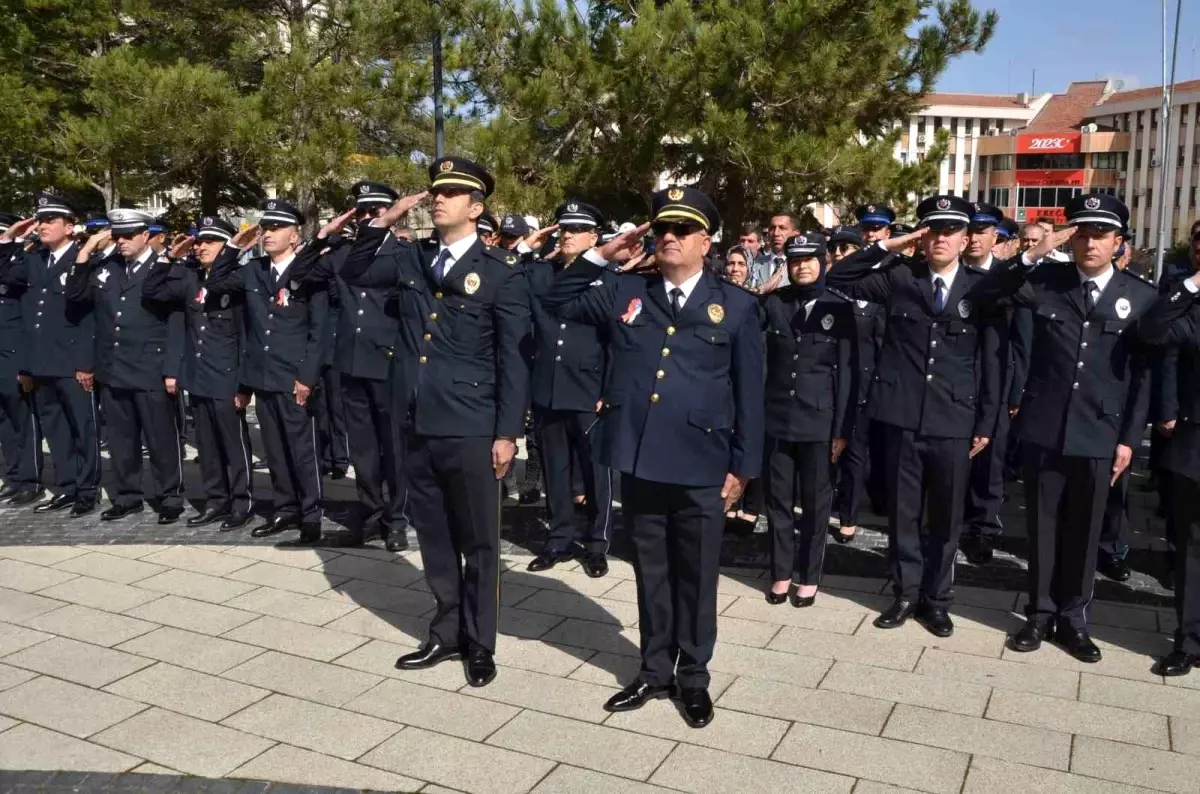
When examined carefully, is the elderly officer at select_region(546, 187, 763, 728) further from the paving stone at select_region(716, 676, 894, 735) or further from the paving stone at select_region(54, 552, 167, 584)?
the paving stone at select_region(54, 552, 167, 584)

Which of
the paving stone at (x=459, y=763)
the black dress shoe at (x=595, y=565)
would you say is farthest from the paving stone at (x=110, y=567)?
the paving stone at (x=459, y=763)

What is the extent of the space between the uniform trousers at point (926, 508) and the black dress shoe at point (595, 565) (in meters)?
1.71

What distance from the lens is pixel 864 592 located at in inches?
248

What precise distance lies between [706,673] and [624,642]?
0.92 metres

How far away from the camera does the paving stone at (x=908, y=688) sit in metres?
4.69

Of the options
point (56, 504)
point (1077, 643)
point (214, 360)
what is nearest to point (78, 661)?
point (214, 360)

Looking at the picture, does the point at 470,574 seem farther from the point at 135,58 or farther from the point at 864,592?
the point at 135,58

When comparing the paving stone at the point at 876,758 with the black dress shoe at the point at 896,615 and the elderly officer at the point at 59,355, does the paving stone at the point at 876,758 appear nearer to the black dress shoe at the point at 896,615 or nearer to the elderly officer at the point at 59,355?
the black dress shoe at the point at 896,615

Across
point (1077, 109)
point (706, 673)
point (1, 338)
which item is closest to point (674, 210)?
point (706, 673)

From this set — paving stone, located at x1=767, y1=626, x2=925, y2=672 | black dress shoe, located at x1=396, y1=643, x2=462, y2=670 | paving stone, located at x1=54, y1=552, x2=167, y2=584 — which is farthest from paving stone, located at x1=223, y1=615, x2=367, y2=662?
paving stone, located at x1=767, y1=626, x2=925, y2=672

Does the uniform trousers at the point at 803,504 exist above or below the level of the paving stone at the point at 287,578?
above

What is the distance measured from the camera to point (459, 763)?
4.13 metres

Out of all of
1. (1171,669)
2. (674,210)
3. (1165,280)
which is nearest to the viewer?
(674,210)

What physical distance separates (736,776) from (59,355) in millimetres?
6307
